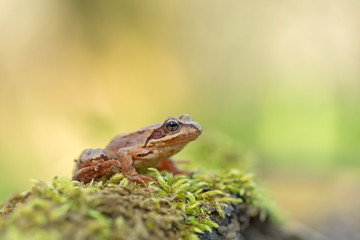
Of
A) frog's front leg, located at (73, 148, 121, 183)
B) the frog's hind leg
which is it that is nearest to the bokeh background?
the frog's hind leg

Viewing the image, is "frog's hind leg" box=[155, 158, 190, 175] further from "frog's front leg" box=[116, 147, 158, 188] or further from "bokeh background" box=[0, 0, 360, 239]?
"bokeh background" box=[0, 0, 360, 239]

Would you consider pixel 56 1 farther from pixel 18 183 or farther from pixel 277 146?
pixel 277 146

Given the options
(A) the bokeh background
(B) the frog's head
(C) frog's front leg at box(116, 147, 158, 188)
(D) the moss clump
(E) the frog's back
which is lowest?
(D) the moss clump

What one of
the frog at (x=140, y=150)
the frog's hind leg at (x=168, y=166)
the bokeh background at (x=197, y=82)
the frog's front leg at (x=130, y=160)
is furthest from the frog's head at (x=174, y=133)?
the bokeh background at (x=197, y=82)

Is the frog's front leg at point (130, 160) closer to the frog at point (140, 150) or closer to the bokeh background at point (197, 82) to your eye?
the frog at point (140, 150)

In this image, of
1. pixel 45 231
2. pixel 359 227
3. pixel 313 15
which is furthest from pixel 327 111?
pixel 45 231

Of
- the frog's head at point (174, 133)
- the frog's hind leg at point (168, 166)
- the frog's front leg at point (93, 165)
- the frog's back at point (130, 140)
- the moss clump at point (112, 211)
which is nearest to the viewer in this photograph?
the moss clump at point (112, 211)

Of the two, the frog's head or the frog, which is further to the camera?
the frog's head
